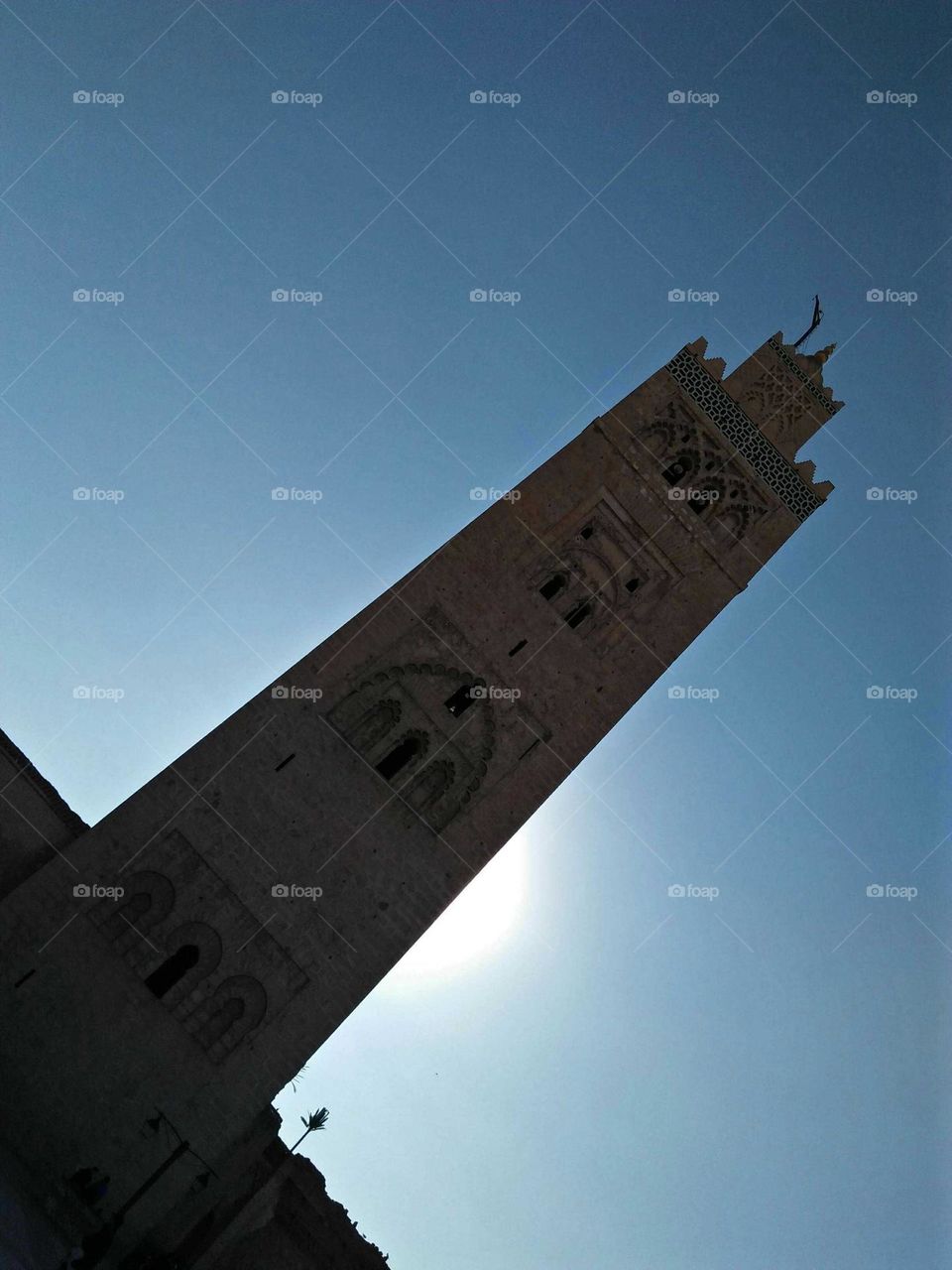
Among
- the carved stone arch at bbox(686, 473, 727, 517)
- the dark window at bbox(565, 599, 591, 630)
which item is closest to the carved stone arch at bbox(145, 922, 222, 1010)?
the dark window at bbox(565, 599, 591, 630)

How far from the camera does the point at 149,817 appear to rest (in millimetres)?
11797

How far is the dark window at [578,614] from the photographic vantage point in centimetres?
1545

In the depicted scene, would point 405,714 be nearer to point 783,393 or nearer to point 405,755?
point 405,755

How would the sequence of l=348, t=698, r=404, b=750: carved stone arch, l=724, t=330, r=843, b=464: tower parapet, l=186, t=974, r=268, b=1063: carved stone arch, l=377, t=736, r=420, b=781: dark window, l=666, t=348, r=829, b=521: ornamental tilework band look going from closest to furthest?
l=186, t=974, r=268, b=1063: carved stone arch, l=348, t=698, r=404, b=750: carved stone arch, l=377, t=736, r=420, b=781: dark window, l=666, t=348, r=829, b=521: ornamental tilework band, l=724, t=330, r=843, b=464: tower parapet

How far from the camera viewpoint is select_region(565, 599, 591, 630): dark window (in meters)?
15.4

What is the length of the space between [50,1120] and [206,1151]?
1.94 meters

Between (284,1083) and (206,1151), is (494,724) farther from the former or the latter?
(206,1151)

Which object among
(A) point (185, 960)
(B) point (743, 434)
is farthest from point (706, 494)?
(A) point (185, 960)

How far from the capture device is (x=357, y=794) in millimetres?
13039

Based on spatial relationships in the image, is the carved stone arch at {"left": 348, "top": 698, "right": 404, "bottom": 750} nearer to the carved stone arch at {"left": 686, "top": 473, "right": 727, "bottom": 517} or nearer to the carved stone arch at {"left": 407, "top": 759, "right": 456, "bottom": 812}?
the carved stone arch at {"left": 407, "top": 759, "right": 456, "bottom": 812}

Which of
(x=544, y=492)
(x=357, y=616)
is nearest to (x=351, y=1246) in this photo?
(x=357, y=616)

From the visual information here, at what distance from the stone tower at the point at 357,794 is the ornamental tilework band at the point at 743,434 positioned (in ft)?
0.22

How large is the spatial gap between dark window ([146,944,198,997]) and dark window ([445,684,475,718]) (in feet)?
A: 17.5

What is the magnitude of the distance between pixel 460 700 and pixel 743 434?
8.91 meters
